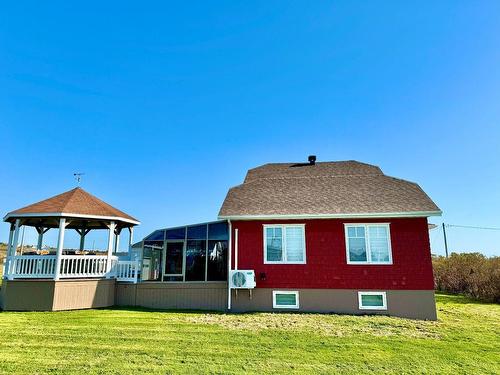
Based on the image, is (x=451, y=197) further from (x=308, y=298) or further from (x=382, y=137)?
(x=308, y=298)

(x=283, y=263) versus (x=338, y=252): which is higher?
(x=338, y=252)

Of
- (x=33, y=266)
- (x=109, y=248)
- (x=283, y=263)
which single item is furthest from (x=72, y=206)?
(x=283, y=263)

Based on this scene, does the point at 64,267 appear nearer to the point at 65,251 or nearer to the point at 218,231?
the point at 65,251

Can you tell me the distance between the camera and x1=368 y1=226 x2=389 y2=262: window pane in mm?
10602

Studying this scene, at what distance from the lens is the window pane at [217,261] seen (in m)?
12.6

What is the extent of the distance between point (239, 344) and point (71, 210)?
805cm

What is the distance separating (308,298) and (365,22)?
9.94 m

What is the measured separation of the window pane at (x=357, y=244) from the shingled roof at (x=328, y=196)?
621mm

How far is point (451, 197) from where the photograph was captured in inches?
793

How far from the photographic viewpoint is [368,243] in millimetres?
10742

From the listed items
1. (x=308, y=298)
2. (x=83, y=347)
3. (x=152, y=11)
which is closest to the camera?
(x=83, y=347)

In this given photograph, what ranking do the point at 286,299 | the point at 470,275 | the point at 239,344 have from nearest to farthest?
the point at 239,344 < the point at 286,299 < the point at 470,275

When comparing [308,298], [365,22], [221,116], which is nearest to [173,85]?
[221,116]

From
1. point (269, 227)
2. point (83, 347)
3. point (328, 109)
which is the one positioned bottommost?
point (83, 347)
